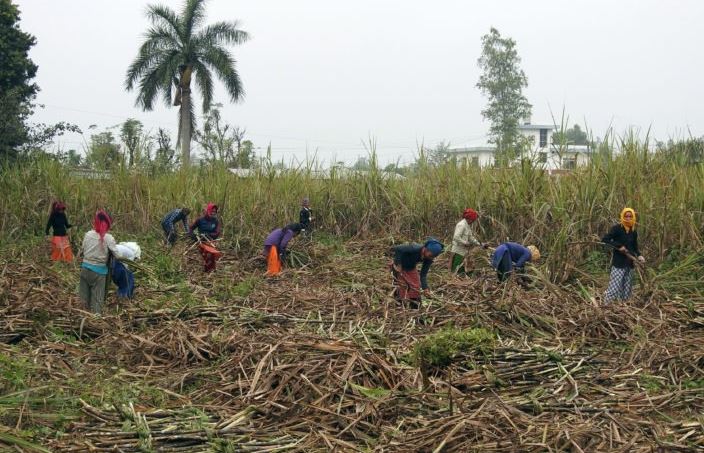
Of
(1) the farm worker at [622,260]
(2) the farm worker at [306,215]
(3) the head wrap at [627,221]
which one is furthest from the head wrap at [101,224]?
(2) the farm worker at [306,215]

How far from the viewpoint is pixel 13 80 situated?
21484mm

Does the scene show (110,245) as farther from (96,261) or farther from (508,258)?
(508,258)

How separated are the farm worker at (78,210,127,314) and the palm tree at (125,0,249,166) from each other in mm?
19590

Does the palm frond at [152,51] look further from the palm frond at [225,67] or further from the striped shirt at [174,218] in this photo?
the striped shirt at [174,218]

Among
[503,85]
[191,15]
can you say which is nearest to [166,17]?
[191,15]

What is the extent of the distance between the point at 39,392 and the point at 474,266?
7053mm

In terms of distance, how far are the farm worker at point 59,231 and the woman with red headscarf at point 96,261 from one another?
4069 mm

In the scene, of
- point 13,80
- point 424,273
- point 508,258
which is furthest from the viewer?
point 13,80

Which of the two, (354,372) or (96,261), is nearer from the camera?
(354,372)

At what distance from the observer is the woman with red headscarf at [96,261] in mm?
8164

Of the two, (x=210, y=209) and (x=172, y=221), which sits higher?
(x=210, y=209)

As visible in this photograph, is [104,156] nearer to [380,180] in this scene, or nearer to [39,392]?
[380,180]

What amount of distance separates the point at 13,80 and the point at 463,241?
15429 mm

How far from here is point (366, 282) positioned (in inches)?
400
